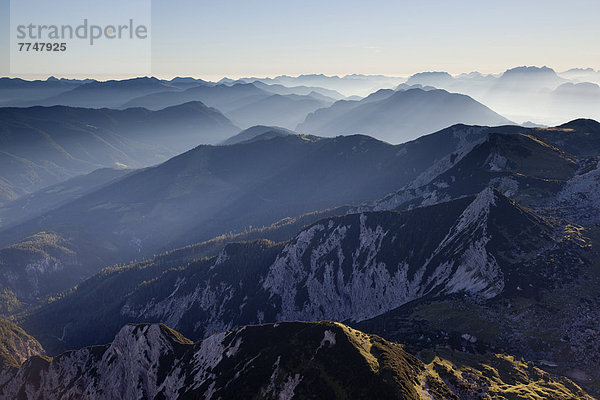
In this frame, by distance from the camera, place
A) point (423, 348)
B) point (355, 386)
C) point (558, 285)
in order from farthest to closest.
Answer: point (558, 285) → point (423, 348) → point (355, 386)

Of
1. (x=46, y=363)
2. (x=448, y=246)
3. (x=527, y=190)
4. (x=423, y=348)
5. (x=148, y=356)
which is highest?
(x=527, y=190)

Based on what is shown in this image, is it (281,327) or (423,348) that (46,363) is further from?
(423,348)

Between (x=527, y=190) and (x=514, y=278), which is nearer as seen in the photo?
(x=514, y=278)

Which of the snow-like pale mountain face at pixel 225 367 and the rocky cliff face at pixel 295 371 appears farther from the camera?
the snow-like pale mountain face at pixel 225 367

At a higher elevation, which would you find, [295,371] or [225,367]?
[295,371]

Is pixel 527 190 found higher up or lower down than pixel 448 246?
higher up

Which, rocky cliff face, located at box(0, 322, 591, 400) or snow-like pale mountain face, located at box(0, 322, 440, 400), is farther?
snow-like pale mountain face, located at box(0, 322, 440, 400)

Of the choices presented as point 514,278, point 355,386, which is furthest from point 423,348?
point 514,278

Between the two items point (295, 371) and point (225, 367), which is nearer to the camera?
point (295, 371)

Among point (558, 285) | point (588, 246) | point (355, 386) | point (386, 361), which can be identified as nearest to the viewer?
point (355, 386)
